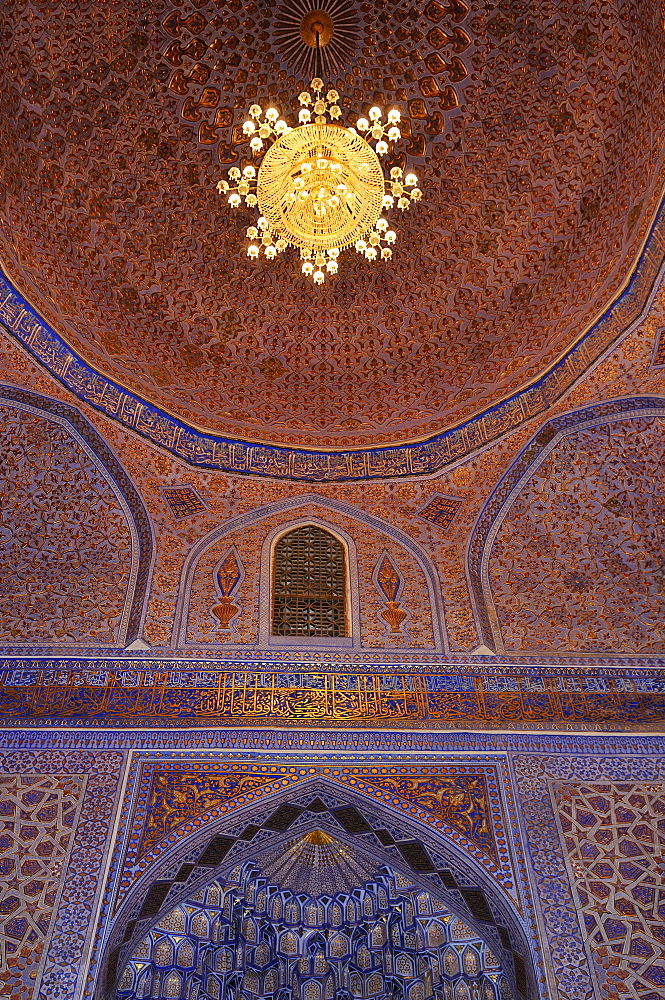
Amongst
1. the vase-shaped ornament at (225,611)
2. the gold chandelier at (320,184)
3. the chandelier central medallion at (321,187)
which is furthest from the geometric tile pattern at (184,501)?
the chandelier central medallion at (321,187)

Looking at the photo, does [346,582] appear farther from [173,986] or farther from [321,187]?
[173,986]

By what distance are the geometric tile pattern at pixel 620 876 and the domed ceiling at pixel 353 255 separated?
319 centimetres

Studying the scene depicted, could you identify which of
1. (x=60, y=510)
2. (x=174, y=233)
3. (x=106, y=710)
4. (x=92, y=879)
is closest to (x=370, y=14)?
(x=174, y=233)

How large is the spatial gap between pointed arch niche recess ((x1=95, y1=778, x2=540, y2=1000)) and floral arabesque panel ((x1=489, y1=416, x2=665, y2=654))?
1.84 meters

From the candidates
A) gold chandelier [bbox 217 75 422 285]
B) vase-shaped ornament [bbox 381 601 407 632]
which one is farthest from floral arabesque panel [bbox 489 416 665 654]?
gold chandelier [bbox 217 75 422 285]

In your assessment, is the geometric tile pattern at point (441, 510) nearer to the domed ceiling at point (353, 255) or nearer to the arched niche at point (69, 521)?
the domed ceiling at point (353, 255)

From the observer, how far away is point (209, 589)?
21.4ft

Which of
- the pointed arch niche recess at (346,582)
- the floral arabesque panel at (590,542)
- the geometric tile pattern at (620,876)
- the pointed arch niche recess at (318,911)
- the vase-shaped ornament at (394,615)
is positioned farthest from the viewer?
the floral arabesque panel at (590,542)

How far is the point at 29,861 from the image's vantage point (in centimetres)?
471

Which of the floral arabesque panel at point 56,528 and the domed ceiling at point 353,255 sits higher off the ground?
the domed ceiling at point 353,255

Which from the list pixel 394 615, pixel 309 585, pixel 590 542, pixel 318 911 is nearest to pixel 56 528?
pixel 309 585

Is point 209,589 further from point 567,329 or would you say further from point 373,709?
point 567,329

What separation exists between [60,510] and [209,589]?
1.27m

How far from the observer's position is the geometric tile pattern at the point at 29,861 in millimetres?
4324
